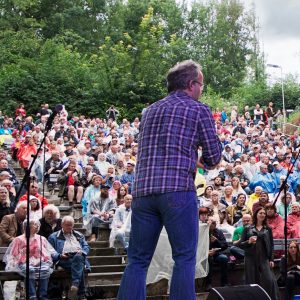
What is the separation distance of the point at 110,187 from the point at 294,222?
11.9ft

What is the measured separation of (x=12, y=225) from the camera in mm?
10344

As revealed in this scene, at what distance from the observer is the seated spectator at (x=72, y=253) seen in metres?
9.88

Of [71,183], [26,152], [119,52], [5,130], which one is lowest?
[71,183]

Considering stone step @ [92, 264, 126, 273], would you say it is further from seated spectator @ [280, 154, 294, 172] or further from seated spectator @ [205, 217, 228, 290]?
seated spectator @ [280, 154, 294, 172]

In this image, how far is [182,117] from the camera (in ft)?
15.3

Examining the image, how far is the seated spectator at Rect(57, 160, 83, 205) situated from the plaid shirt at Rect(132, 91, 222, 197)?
9948mm

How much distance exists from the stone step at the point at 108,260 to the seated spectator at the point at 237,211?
2215mm

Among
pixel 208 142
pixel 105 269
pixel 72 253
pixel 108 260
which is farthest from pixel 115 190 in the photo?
pixel 208 142

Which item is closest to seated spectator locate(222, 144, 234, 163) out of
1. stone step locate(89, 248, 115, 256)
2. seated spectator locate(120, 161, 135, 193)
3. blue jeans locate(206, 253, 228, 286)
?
seated spectator locate(120, 161, 135, 193)

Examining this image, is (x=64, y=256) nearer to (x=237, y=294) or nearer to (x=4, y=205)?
(x=4, y=205)

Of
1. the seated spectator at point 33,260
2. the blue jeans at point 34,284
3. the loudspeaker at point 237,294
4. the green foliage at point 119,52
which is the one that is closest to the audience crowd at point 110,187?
the seated spectator at point 33,260

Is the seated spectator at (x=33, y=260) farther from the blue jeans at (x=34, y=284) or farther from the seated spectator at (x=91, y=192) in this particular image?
the seated spectator at (x=91, y=192)

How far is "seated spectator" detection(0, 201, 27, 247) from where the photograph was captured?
33.8ft

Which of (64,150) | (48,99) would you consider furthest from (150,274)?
(48,99)
